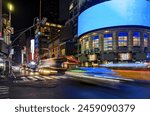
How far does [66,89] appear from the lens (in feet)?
20.0

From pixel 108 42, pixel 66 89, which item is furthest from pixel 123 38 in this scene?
pixel 66 89

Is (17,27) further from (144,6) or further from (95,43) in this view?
(144,6)

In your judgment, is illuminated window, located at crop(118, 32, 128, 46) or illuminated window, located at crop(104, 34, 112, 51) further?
illuminated window, located at crop(104, 34, 112, 51)

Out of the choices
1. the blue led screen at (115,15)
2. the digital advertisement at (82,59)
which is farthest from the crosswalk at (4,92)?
the blue led screen at (115,15)

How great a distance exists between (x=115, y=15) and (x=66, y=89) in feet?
6.68

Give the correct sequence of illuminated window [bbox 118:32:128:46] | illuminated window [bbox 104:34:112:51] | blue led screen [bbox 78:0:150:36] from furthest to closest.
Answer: illuminated window [bbox 104:34:112:51]
illuminated window [bbox 118:32:128:46]
blue led screen [bbox 78:0:150:36]

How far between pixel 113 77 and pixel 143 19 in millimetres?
1422

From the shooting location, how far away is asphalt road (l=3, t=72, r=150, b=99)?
5.43 m

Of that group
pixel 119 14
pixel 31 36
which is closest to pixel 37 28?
pixel 31 36

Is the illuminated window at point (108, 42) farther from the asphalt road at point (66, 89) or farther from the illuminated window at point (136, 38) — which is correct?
the asphalt road at point (66, 89)

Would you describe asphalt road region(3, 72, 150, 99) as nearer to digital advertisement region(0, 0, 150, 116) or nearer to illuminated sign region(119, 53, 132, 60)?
digital advertisement region(0, 0, 150, 116)

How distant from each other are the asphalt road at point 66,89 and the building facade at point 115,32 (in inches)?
24.5

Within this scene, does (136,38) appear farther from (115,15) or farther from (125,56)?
(115,15)

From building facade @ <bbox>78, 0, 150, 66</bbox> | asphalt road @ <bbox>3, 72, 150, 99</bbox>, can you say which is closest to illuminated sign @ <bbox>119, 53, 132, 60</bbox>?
building facade @ <bbox>78, 0, 150, 66</bbox>
